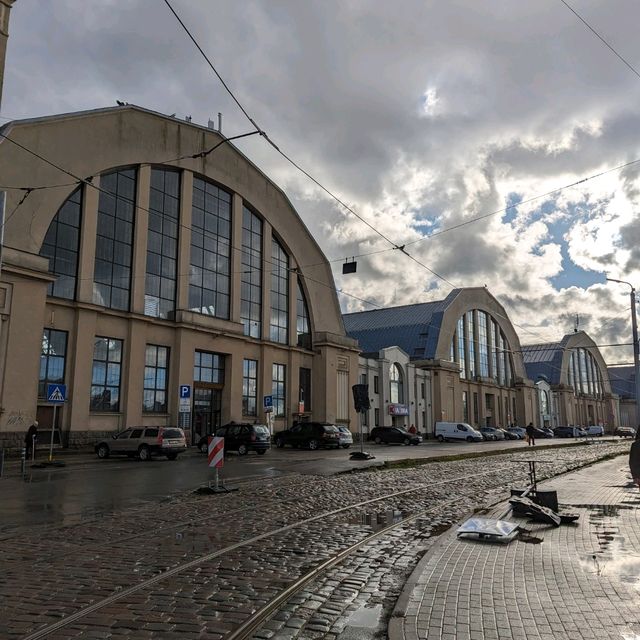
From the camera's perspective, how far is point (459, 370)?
69562 mm

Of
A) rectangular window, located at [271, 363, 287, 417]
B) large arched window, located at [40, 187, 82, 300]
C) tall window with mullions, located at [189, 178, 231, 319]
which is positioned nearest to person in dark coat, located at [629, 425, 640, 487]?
large arched window, located at [40, 187, 82, 300]

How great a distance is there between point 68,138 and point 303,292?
72.7 ft

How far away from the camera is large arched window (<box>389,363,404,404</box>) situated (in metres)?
58.1

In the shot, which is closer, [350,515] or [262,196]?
[350,515]

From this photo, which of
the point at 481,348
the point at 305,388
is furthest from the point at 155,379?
the point at 481,348

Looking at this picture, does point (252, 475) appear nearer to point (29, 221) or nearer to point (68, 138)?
point (29, 221)

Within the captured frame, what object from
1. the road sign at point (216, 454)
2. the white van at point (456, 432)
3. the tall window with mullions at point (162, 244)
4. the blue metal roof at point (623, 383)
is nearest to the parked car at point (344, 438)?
the tall window with mullions at point (162, 244)

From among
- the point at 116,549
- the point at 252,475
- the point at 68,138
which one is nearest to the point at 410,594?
the point at 116,549

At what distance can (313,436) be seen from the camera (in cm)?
3697

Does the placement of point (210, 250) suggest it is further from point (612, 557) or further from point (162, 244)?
point (612, 557)

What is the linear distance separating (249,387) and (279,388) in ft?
11.1

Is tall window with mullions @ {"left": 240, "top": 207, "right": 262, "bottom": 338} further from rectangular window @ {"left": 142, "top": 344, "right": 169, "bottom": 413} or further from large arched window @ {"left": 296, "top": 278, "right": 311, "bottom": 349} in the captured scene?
rectangular window @ {"left": 142, "top": 344, "right": 169, "bottom": 413}

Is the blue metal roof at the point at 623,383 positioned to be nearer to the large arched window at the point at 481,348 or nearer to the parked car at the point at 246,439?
the large arched window at the point at 481,348

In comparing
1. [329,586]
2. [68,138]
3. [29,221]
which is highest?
[68,138]
